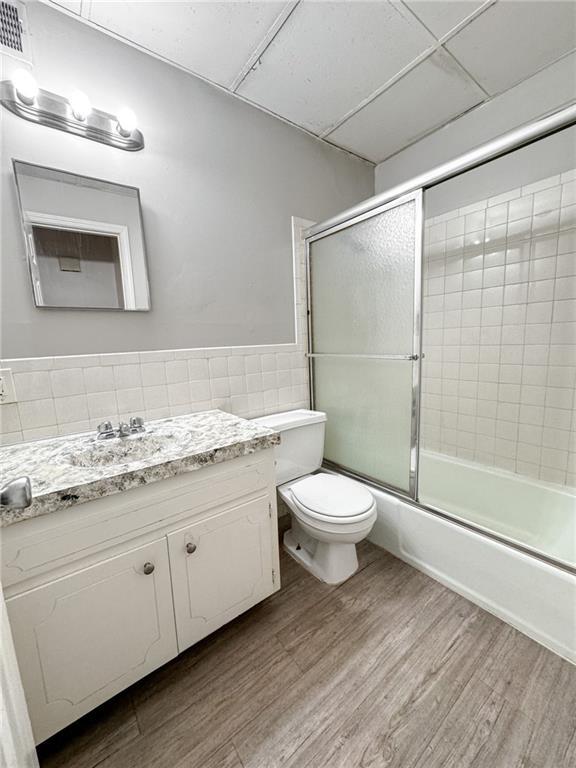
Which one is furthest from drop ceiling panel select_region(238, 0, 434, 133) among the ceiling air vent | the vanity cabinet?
the vanity cabinet

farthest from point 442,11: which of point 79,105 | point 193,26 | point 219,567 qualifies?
point 219,567

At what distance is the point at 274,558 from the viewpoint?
4.19ft

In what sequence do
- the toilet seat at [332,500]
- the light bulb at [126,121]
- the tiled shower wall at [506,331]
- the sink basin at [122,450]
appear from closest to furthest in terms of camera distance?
the sink basin at [122,450], the light bulb at [126,121], the toilet seat at [332,500], the tiled shower wall at [506,331]

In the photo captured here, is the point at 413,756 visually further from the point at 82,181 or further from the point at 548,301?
the point at 82,181

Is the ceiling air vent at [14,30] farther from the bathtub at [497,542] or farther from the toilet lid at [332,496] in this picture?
the bathtub at [497,542]

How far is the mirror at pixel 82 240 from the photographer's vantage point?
1147 millimetres

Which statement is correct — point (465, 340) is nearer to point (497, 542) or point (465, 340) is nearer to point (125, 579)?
point (497, 542)

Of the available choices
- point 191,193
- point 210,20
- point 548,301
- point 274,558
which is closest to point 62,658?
point 274,558

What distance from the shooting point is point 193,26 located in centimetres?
122

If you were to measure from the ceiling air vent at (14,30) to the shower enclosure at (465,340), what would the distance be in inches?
54.4

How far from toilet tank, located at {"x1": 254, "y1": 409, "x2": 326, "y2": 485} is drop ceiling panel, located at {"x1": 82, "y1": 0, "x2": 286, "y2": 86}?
1.67m

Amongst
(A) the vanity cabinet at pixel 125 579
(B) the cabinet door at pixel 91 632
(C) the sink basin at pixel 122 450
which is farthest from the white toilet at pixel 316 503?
(B) the cabinet door at pixel 91 632

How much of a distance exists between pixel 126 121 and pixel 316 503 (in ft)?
5.89

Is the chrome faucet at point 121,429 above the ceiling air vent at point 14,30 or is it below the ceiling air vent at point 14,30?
below
